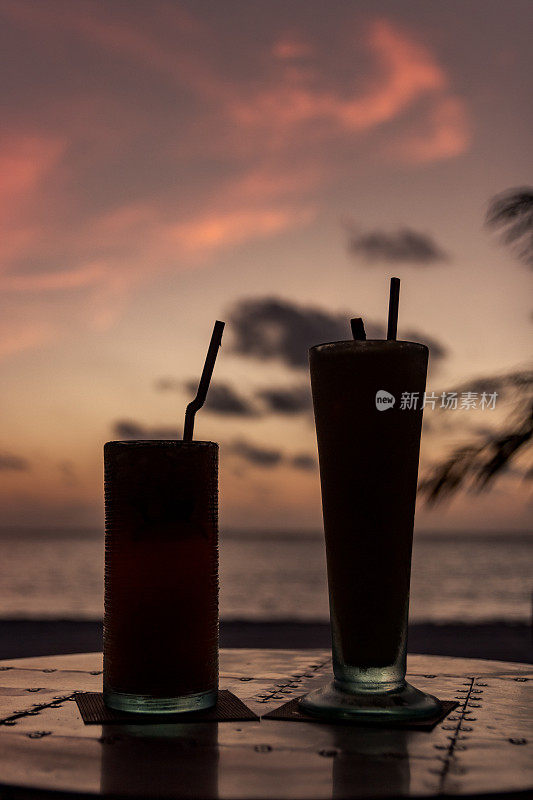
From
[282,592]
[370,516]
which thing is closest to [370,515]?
[370,516]

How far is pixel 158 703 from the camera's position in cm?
163

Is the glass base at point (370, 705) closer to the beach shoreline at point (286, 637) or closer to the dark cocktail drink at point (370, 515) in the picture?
the dark cocktail drink at point (370, 515)

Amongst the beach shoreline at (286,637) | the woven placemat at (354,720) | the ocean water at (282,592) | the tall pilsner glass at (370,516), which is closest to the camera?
the woven placemat at (354,720)

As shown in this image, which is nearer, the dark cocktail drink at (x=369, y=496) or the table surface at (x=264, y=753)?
the table surface at (x=264, y=753)

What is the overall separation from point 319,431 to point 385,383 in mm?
173

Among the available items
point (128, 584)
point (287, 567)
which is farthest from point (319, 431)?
point (287, 567)

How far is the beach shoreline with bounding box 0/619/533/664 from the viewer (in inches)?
203

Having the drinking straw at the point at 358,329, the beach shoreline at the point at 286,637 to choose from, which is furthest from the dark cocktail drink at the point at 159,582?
the beach shoreline at the point at 286,637

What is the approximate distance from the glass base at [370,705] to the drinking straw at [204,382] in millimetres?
551

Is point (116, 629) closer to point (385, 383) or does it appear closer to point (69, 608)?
point (385, 383)

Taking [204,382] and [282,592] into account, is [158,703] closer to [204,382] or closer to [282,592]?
[204,382]

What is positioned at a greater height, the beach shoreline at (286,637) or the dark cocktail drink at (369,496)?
the dark cocktail drink at (369,496)

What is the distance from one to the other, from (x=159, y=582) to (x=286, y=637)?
4.42m

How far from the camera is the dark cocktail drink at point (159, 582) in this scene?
5.34 ft
